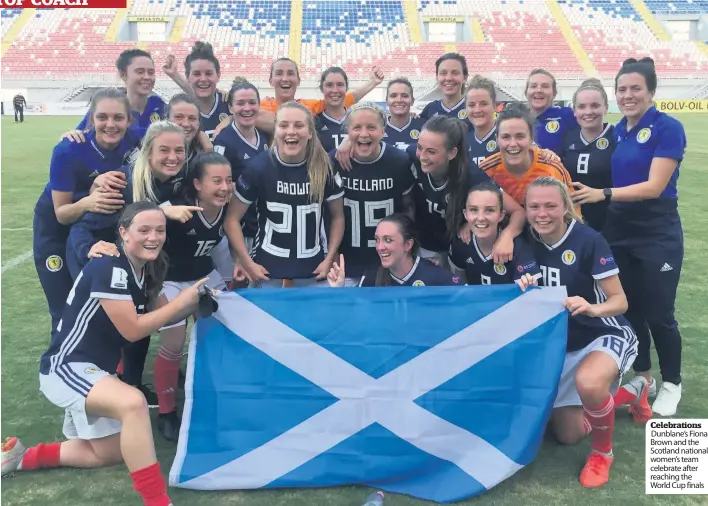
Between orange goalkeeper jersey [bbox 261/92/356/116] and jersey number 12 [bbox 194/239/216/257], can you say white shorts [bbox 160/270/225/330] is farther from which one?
orange goalkeeper jersey [bbox 261/92/356/116]

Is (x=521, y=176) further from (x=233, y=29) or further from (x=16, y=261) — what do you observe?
(x=233, y=29)

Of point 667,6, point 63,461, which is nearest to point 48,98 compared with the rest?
point 63,461

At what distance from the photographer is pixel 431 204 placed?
3184 millimetres

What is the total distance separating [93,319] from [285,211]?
106 centimetres

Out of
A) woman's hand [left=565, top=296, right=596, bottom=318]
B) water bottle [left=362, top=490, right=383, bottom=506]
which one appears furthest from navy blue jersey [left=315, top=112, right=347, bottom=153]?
water bottle [left=362, top=490, right=383, bottom=506]

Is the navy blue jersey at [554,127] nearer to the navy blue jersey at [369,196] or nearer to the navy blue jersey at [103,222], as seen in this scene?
the navy blue jersey at [369,196]

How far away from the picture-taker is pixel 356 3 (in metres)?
40.7

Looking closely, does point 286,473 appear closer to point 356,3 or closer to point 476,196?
point 476,196

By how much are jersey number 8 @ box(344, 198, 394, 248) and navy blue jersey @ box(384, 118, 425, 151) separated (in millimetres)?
1074

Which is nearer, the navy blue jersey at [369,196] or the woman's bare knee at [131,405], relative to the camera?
the woman's bare knee at [131,405]

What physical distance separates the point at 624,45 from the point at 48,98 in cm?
3200

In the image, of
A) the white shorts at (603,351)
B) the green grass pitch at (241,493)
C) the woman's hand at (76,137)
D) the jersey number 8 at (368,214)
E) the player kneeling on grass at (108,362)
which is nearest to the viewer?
the player kneeling on grass at (108,362)

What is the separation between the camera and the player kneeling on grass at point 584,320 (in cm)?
256

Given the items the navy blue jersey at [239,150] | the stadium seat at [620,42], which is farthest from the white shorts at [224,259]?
the stadium seat at [620,42]
